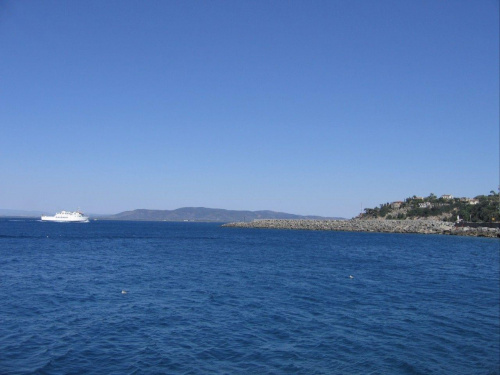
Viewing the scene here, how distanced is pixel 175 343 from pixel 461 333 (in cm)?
1122

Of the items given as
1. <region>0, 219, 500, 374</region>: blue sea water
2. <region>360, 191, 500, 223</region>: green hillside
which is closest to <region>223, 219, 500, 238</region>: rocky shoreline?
<region>360, 191, 500, 223</region>: green hillside

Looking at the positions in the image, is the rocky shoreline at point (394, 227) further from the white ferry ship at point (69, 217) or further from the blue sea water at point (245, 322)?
the white ferry ship at point (69, 217)

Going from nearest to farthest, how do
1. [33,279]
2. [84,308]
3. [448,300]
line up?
[84,308], [448,300], [33,279]

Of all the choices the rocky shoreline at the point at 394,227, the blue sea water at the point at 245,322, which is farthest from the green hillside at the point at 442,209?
the blue sea water at the point at 245,322

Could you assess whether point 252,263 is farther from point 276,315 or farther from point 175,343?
point 175,343

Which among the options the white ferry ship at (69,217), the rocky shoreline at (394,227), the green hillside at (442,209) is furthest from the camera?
the white ferry ship at (69,217)

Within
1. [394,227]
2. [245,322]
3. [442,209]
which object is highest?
[442,209]

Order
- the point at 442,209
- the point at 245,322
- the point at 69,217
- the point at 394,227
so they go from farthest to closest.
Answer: the point at 69,217 → the point at 442,209 → the point at 394,227 → the point at 245,322

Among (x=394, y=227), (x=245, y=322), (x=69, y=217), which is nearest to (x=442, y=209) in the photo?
(x=394, y=227)

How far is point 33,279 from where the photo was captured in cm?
2719

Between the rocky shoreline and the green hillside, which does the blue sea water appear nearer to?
the rocky shoreline

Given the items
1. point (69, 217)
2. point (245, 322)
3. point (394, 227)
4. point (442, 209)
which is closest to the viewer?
point (245, 322)

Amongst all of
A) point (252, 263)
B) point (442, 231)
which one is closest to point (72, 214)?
point (442, 231)

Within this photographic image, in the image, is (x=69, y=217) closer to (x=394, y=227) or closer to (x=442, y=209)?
(x=394, y=227)
